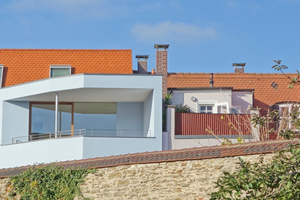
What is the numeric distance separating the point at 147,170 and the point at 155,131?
5907 mm

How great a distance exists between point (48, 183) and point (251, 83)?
1499 cm

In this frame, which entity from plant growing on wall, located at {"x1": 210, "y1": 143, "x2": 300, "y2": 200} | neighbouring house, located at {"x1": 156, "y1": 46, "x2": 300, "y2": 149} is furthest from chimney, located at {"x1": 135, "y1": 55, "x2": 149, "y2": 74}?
plant growing on wall, located at {"x1": 210, "y1": 143, "x2": 300, "y2": 200}

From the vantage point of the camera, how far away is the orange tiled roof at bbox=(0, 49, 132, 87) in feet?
78.1

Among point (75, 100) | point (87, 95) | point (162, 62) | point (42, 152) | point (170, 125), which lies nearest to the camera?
point (42, 152)

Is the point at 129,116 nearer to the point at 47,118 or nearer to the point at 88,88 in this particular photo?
the point at 88,88

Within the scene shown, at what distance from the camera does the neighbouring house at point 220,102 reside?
19844mm

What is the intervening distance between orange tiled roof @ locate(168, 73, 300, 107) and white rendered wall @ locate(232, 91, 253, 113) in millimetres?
1199

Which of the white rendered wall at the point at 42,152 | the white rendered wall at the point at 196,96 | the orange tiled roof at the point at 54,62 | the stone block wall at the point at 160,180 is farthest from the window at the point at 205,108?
the stone block wall at the point at 160,180

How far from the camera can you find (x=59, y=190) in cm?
1394

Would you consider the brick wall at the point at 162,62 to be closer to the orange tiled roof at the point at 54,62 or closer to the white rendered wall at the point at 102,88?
the orange tiled roof at the point at 54,62

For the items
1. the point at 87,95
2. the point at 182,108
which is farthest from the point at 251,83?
the point at 87,95

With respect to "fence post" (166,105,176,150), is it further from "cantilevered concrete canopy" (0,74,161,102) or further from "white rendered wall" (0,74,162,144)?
"cantilevered concrete canopy" (0,74,161,102)

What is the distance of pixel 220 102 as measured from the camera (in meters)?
23.5

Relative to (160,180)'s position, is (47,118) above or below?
above
